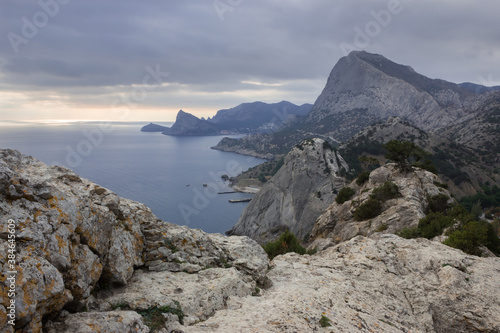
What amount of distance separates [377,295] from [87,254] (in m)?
10.1

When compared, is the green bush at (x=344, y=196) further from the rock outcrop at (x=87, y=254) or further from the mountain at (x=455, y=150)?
the mountain at (x=455, y=150)

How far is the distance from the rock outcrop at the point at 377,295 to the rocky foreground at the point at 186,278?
4 centimetres

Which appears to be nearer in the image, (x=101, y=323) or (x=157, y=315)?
(x=101, y=323)

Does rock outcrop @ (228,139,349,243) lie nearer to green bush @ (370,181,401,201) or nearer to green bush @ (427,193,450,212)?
green bush @ (370,181,401,201)

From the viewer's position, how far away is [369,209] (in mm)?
28062

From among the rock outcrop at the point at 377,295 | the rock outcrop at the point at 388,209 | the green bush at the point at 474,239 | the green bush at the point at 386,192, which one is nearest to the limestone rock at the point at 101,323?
the rock outcrop at the point at 377,295

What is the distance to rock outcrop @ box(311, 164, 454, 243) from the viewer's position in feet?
80.7

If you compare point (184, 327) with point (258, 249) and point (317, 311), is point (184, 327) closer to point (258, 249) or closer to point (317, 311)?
point (317, 311)

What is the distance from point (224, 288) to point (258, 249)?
13.4 feet

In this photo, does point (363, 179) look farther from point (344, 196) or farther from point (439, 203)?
point (439, 203)

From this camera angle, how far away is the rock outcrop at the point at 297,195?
7343cm

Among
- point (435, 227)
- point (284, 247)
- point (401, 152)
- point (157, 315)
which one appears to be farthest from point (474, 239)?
point (401, 152)

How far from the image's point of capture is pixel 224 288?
934cm

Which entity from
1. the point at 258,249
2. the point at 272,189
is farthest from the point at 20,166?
the point at 272,189
